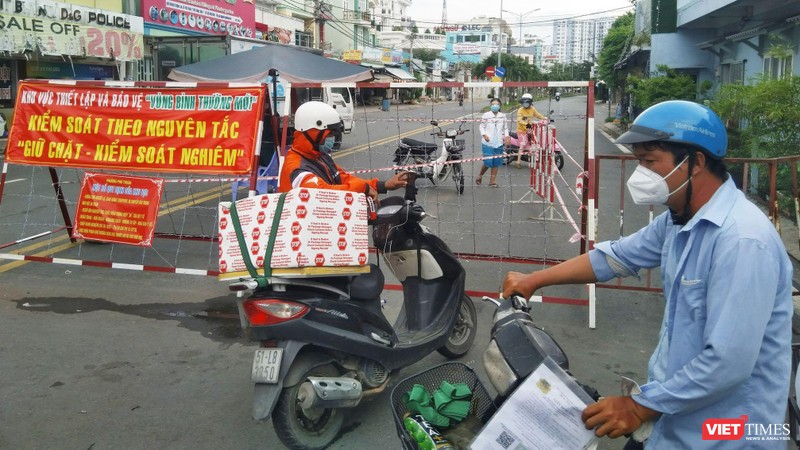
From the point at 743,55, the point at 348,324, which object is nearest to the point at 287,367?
the point at 348,324

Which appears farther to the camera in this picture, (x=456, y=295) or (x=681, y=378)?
(x=456, y=295)

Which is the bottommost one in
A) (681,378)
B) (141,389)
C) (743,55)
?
(141,389)

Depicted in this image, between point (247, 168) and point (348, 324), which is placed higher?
point (247, 168)

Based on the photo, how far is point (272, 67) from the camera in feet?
46.4

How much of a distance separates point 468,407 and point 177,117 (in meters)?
4.89

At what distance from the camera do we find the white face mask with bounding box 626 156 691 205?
2.04 m

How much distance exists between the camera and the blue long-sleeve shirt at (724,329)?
5.79ft

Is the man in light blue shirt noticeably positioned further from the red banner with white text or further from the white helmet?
the red banner with white text

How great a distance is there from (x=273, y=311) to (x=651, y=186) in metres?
2.13

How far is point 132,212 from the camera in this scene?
6668mm

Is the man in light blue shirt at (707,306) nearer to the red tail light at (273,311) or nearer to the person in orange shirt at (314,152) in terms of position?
the red tail light at (273,311)

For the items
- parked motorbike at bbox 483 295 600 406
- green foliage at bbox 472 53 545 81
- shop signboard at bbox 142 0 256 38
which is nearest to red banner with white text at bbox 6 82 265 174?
parked motorbike at bbox 483 295 600 406

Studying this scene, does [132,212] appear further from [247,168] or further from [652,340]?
[652,340]
